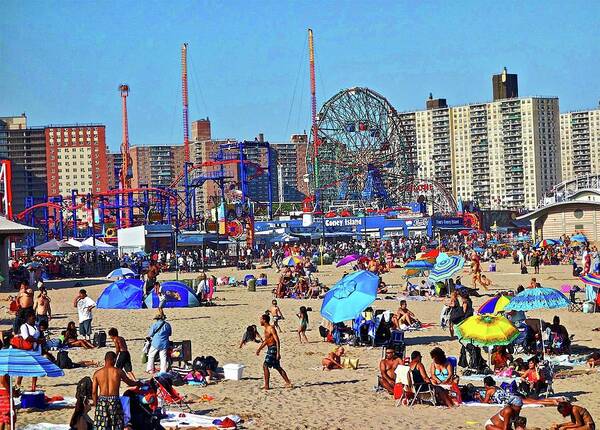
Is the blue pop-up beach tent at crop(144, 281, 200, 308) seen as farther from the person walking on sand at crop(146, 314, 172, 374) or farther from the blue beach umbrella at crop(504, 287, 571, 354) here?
the blue beach umbrella at crop(504, 287, 571, 354)

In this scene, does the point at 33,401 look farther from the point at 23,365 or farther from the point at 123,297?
the point at 123,297

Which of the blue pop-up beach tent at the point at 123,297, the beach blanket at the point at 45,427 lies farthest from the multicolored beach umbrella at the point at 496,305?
the blue pop-up beach tent at the point at 123,297

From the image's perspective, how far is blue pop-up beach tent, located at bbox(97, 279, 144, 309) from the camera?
1097 inches

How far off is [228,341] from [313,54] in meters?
110

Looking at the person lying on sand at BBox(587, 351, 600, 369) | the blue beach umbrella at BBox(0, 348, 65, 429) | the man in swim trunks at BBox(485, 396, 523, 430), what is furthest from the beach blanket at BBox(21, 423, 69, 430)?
the person lying on sand at BBox(587, 351, 600, 369)

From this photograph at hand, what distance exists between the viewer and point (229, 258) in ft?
195

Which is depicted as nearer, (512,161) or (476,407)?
(476,407)

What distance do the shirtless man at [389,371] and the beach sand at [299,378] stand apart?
160 mm

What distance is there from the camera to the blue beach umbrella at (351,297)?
17328 mm

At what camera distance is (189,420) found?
1196cm

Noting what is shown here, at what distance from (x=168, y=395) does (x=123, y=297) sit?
49.9 ft

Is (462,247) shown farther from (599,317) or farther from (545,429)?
(545,429)

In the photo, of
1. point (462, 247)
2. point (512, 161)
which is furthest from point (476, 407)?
point (512, 161)

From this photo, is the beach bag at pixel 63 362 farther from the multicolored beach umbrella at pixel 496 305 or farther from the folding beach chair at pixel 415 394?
the multicolored beach umbrella at pixel 496 305
